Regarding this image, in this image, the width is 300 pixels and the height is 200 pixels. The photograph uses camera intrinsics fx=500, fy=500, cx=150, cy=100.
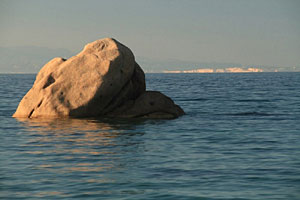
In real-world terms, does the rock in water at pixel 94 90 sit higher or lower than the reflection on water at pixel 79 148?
higher

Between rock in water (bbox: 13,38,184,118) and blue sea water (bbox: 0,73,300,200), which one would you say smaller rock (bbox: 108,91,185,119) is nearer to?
rock in water (bbox: 13,38,184,118)

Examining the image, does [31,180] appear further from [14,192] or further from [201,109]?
[201,109]

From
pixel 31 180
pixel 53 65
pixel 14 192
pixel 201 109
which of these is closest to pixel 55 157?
pixel 31 180

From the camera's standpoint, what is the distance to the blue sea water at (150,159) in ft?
30.2

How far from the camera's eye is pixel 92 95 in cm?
2102

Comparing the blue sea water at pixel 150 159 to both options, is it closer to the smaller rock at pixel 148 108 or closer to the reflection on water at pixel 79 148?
the reflection on water at pixel 79 148

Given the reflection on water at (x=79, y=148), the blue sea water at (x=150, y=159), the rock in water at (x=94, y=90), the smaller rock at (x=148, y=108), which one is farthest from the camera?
the smaller rock at (x=148, y=108)

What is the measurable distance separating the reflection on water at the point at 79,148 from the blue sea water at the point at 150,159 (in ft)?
0.07

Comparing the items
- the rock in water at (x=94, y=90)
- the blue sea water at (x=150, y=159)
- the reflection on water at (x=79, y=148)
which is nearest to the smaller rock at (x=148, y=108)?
the rock in water at (x=94, y=90)

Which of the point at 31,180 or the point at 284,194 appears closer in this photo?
the point at 284,194

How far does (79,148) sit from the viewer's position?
14.1 m

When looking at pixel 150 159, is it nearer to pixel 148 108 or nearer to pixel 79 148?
pixel 79 148

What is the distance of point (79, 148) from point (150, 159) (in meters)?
2.73

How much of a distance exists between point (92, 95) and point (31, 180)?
11.1 meters
